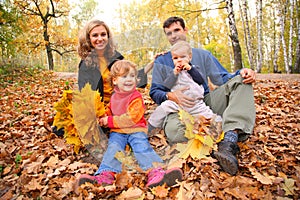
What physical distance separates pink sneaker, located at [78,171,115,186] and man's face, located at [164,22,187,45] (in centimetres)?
135

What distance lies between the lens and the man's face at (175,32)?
7.52 feet

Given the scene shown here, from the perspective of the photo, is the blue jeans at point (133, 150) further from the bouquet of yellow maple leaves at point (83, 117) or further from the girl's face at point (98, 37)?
the girl's face at point (98, 37)

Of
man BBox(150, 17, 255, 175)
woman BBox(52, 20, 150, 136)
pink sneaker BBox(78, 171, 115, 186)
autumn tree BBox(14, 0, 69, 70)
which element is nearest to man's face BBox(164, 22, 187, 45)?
man BBox(150, 17, 255, 175)

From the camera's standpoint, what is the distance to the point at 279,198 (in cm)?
168

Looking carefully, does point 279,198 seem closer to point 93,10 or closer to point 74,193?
point 74,193

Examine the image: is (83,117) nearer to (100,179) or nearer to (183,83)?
(100,179)

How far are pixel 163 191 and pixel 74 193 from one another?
0.73 metres

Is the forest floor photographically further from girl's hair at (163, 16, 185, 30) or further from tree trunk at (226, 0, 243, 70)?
tree trunk at (226, 0, 243, 70)

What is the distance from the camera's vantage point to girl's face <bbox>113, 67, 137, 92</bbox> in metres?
1.93

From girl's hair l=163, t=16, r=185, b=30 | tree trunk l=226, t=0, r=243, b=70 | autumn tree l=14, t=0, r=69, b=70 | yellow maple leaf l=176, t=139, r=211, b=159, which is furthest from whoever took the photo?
autumn tree l=14, t=0, r=69, b=70

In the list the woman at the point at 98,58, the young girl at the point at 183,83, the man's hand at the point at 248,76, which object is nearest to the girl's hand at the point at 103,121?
the woman at the point at 98,58

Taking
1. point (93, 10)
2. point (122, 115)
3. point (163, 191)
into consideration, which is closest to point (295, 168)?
point (163, 191)

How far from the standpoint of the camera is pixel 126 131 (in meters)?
2.17

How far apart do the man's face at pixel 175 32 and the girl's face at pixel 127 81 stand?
576 millimetres
